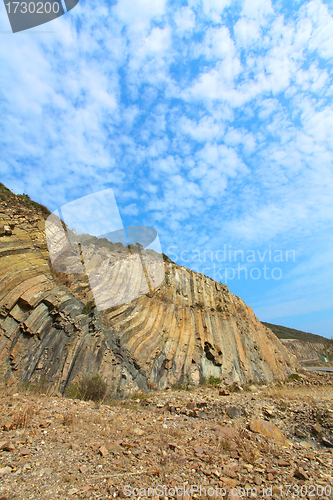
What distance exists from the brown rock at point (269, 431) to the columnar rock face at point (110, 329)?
636 cm

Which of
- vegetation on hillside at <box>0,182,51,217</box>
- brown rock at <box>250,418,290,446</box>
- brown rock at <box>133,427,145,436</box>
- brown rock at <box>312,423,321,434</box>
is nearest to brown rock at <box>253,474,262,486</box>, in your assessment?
brown rock at <box>250,418,290,446</box>

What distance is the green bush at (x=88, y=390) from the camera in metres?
9.02

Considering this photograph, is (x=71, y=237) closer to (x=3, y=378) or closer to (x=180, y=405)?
(x=3, y=378)

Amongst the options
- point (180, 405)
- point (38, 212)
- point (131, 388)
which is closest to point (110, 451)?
point (180, 405)

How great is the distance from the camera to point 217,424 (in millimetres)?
6945

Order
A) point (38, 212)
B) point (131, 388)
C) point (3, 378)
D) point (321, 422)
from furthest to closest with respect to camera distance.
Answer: point (38, 212)
point (131, 388)
point (3, 378)
point (321, 422)

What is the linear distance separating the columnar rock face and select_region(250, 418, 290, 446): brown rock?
6362mm

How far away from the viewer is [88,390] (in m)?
9.30

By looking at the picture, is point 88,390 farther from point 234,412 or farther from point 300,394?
point 300,394

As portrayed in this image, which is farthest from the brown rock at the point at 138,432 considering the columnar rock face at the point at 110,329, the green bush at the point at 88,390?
the columnar rock face at the point at 110,329

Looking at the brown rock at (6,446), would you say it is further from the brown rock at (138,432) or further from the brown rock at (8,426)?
the brown rock at (138,432)

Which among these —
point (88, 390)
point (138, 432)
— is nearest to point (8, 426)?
point (138, 432)

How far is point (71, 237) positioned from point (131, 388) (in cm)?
1072

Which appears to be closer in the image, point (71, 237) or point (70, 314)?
point (70, 314)
